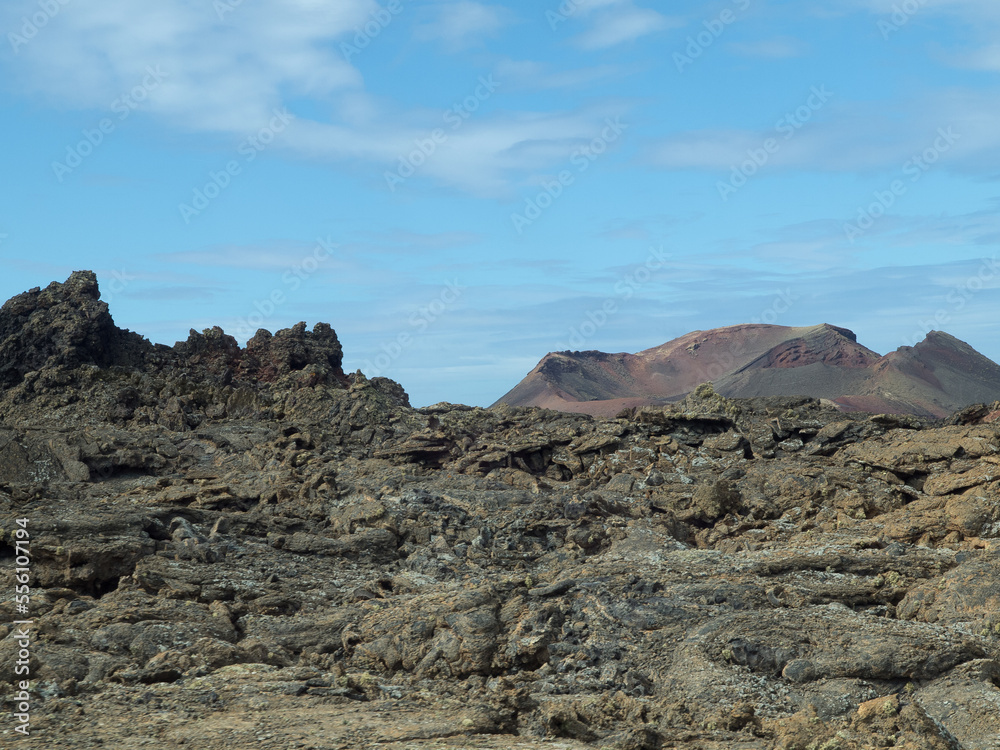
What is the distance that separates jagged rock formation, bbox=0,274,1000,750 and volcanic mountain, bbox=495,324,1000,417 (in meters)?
31.6

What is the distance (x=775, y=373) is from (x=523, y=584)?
5654 cm

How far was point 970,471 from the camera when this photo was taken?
1836cm

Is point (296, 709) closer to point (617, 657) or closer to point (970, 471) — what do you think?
point (617, 657)

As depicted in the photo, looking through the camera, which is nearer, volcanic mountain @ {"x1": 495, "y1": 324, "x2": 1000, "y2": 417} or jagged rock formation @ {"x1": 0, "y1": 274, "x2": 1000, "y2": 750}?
jagged rock formation @ {"x1": 0, "y1": 274, "x2": 1000, "y2": 750}

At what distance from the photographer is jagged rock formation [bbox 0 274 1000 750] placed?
941 centimetres

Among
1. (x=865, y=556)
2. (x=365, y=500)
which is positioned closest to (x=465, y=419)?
(x=365, y=500)

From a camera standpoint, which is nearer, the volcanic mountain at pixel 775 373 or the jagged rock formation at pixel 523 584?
the jagged rock formation at pixel 523 584

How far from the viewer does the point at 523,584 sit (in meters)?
13.3

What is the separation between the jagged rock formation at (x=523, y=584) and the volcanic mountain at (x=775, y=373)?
31.6 m

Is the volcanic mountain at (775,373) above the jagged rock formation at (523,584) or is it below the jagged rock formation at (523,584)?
above

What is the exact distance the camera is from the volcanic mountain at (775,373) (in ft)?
194

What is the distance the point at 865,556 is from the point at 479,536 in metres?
7.44

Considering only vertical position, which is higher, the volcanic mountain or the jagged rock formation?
the volcanic mountain

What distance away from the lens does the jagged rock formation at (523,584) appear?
30.9 feet
